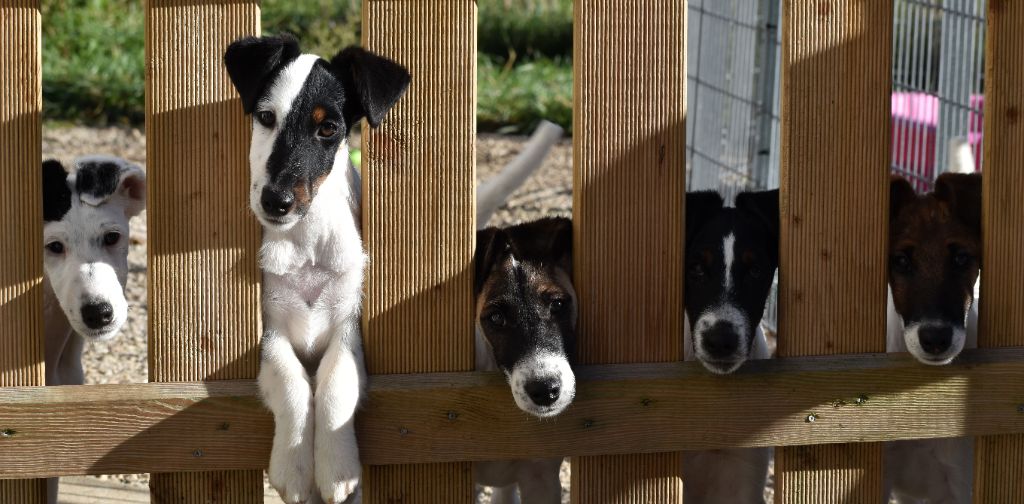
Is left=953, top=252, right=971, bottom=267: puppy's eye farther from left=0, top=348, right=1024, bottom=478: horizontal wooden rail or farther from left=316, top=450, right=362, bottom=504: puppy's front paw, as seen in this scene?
left=316, top=450, right=362, bottom=504: puppy's front paw

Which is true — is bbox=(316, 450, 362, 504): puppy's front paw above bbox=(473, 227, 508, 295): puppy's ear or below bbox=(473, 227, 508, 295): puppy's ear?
below

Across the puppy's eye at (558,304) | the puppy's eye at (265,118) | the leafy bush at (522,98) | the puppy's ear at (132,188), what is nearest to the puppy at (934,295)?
the puppy's eye at (558,304)

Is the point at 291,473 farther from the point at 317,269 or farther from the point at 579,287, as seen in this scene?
the point at 579,287

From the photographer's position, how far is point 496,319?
3398mm

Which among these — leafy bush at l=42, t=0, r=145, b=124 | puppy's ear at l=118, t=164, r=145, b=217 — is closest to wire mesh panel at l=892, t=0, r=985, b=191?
puppy's ear at l=118, t=164, r=145, b=217

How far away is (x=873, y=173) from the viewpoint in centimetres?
325

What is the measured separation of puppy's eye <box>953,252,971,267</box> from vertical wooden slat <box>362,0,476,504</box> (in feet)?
4.83

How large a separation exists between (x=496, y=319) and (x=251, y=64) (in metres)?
0.97

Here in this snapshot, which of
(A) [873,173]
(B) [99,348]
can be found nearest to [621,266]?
(A) [873,173]

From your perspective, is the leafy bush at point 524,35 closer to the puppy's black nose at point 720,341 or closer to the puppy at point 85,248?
the puppy at point 85,248

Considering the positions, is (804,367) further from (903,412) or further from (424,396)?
(424,396)

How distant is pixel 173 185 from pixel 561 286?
3.53 feet

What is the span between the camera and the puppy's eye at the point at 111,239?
12.9 feet

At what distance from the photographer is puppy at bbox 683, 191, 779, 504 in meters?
3.29
